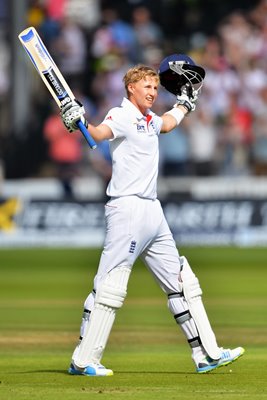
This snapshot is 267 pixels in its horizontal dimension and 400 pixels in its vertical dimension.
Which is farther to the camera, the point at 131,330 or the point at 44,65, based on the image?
the point at 131,330

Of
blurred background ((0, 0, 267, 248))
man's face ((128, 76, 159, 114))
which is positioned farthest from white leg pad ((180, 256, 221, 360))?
blurred background ((0, 0, 267, 248))

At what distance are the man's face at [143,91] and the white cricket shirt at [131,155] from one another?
0.20 feet

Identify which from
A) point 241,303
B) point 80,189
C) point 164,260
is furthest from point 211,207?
point 164,260

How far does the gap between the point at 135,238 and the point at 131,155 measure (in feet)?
1.61

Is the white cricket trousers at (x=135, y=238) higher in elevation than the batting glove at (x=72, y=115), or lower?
lower

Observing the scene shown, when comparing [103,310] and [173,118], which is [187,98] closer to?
[173,118]

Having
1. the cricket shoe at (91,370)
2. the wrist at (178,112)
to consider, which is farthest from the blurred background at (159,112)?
the cricket shoe at (91,370)

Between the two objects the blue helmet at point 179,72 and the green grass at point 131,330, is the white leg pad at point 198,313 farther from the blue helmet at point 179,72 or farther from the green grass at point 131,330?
the blue helmet at point 179,72

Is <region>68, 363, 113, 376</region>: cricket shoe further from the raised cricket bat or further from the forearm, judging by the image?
the raised cricket bat

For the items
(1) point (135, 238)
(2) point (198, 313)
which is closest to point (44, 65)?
(1) point (135, 238)

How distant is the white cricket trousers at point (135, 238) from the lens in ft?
23.6

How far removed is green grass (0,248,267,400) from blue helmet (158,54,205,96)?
183cm

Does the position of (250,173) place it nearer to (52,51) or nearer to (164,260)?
(52,51)

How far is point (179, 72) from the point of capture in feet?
25.3
